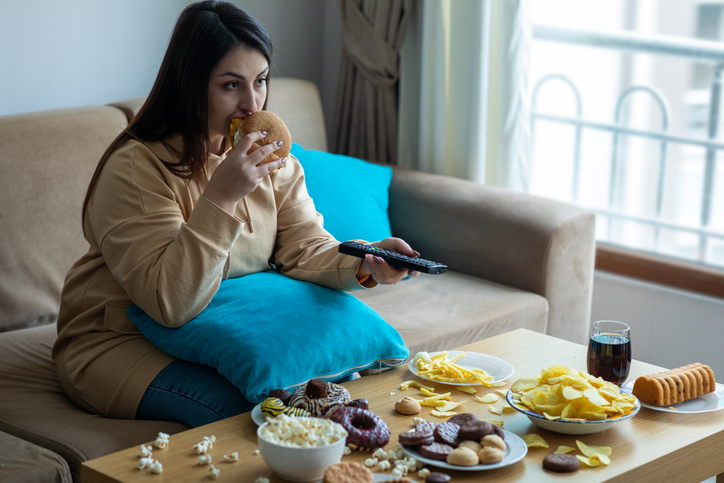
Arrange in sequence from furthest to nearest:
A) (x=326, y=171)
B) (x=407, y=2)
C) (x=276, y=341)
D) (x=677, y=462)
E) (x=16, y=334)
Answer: (x=407, y=2)
(x=326, y=171)
(x=16, y=334)
(x=276, y=341)
(x=677, y=462)

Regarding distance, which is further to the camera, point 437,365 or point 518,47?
point 518,47

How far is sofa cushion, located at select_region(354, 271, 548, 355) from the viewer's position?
192 cm

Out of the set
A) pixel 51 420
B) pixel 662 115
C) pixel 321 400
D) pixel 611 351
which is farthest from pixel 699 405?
pixel 662 115

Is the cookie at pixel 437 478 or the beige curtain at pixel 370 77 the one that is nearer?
the cookie at pixel 437 478

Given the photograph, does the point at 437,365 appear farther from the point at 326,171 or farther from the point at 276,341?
the point at 326,171

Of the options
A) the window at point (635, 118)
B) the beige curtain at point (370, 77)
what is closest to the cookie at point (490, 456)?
the window at point (635, 118)

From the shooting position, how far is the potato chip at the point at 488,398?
1.32 meters

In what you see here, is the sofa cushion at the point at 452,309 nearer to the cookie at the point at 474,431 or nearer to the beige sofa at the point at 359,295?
the beige sofa at the point at 359,295

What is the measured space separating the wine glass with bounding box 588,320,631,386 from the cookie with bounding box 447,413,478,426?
0.30 m

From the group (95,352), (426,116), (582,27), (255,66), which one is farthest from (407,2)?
(95,352)

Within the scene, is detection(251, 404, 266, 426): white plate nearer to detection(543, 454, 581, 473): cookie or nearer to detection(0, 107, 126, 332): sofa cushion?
detection(543, 454, 581, 473): cookie

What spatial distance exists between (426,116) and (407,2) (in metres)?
0.40

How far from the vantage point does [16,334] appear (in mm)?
1827

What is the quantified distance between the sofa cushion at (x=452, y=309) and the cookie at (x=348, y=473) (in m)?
0.83
